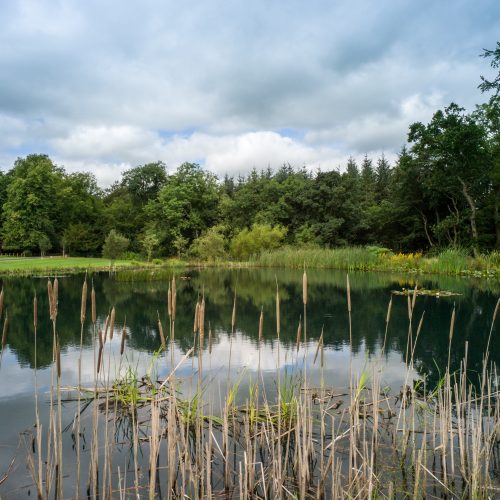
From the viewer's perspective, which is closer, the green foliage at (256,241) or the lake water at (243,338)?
the lake water at (243,338)

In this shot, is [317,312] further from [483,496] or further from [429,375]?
[483,496]

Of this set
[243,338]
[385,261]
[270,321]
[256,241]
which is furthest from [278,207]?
[243,338]

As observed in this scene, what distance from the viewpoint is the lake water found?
6266 mm

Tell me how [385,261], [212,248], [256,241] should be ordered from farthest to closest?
[256,241] < [212,248] < [385,261]

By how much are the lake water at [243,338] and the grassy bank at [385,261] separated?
3.75 meters

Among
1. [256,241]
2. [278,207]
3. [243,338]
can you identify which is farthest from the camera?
[278,207]

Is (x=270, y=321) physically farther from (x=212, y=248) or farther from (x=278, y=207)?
(x=278, y=207)

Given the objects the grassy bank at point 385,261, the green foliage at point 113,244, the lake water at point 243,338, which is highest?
the green foliage at point 113,244

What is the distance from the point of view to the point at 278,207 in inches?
1713

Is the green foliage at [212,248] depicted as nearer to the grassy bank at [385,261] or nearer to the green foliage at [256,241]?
A: the green foliage at [256,241]

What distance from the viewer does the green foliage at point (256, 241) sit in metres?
38.4

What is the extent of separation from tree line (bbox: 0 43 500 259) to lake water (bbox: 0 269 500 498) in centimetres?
1161

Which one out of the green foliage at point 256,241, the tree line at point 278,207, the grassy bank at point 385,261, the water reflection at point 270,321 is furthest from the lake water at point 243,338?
the green foliage at point 256,241

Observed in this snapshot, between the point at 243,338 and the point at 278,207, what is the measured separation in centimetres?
3401
